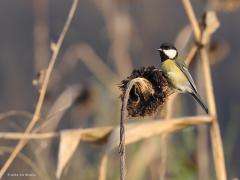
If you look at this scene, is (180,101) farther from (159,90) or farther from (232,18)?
(232,18)

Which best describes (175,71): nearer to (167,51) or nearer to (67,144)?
(167,51)

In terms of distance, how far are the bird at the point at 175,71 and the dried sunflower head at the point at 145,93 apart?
21cm

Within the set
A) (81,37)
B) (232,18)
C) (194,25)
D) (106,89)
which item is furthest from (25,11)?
(194,25)

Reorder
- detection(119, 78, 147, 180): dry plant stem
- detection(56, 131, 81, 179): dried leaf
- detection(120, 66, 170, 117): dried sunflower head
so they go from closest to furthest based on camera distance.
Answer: detection(119, 78, 147, 180): dry plant stem
detection(120, 66, 170, 117): dried sunflower head
detection(56, 131, 81, 179): dried leaf

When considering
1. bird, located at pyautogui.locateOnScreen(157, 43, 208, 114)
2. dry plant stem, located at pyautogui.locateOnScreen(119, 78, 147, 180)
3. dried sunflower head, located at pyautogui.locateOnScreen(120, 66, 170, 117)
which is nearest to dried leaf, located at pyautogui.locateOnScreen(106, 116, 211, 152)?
bird, located at pyautogui.locateOnScreen(157, 43, 208, 114)

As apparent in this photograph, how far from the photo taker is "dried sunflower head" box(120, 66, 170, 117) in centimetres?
265

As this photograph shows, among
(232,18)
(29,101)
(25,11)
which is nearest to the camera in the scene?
(29,101)

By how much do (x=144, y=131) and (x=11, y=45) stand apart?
8.42 m

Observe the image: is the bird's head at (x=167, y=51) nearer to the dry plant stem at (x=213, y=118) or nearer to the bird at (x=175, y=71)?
the bird at (x=175, y=71)

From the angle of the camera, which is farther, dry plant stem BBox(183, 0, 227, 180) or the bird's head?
dry plant stem BBox(183, 0, 227, 180)

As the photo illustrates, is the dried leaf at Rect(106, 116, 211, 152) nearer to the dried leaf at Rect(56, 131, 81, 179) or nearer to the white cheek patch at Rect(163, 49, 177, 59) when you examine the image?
the dried leaf at Rect(56, 131, 81, 179)

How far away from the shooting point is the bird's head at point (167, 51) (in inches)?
118

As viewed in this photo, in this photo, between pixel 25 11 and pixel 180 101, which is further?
pixel 25 11

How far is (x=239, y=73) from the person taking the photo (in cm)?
1150
